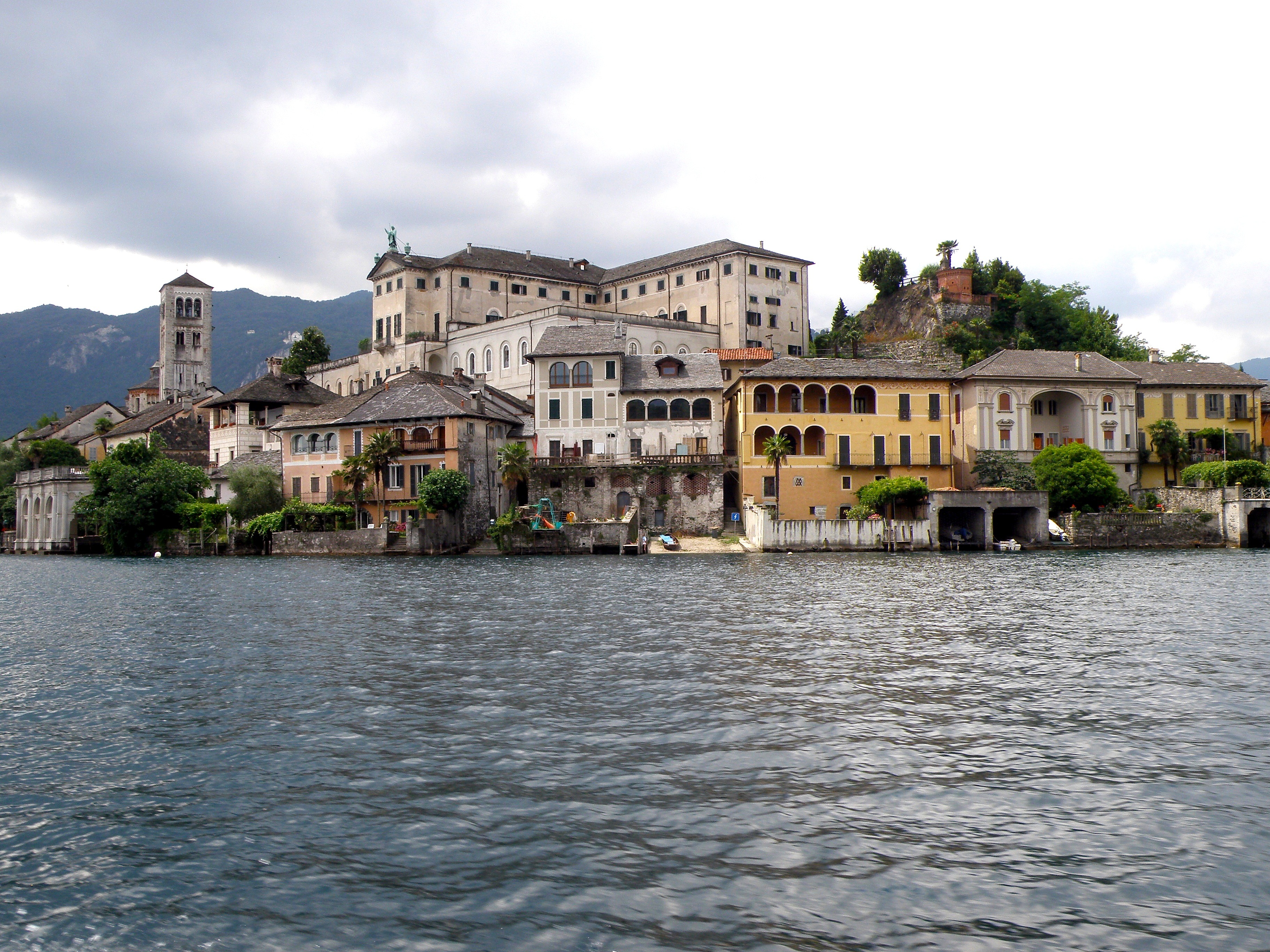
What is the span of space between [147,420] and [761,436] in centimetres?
5960

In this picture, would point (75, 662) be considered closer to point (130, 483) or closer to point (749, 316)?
point (130, 483)

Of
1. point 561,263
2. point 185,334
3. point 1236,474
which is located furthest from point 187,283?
point 1236,474

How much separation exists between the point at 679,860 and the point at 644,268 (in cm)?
8775

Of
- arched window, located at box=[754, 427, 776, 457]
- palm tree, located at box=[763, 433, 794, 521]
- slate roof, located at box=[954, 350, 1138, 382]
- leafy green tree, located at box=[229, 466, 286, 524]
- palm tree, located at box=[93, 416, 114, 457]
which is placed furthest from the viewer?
A: palm tree, located at box=[93, 416, 114, 457]

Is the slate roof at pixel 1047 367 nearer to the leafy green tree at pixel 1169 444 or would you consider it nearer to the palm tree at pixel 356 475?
the leafy green tree at pixel 1169 444

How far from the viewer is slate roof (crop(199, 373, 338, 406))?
7638cm

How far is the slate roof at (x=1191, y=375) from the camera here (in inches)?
2724

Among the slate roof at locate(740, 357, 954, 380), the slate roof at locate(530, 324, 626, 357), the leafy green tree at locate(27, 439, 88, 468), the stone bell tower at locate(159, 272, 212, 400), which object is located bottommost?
the leafy green tree at locate(27, 439, 88, 468)

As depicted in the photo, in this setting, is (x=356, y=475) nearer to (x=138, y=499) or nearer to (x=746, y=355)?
(x=138, y=499)

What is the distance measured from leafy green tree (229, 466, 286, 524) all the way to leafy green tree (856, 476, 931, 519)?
38403 mm

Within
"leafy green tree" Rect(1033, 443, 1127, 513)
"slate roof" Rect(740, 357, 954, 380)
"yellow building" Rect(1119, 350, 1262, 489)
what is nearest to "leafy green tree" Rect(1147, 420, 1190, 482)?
"yellow building" Rect(1119, 350, 1262, 489)

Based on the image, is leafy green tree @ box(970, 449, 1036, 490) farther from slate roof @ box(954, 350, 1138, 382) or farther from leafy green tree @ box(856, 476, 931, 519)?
leafy green tree @ box(856, 476, 931, 519)

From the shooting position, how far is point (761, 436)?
6400 cm

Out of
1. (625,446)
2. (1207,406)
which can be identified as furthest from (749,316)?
(1207,406)
